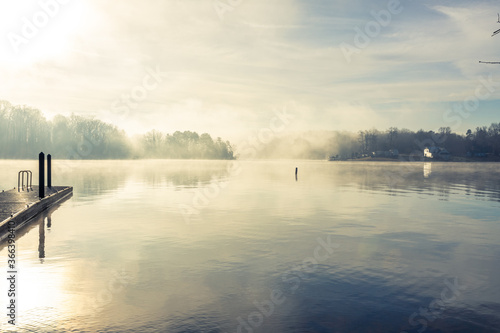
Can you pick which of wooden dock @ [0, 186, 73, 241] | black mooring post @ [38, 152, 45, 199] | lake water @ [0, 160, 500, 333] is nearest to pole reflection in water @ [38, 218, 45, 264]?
lake water @ [0, 160, 500, 333]

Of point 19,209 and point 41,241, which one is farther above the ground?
point 19,209

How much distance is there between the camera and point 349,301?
12.6 metres

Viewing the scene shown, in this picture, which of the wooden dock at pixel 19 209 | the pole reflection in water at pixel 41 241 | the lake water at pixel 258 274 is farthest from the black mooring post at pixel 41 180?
the pole reflection in water at pixel 41 241

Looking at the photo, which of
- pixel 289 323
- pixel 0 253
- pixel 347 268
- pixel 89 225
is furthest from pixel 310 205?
pixel 289 323

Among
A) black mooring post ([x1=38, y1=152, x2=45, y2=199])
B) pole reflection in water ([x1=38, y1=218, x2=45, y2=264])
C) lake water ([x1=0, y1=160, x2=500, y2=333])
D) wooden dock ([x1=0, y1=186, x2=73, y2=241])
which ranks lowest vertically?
pole reflection in water ([x1=38, y1=218, x2=45, y2=264])

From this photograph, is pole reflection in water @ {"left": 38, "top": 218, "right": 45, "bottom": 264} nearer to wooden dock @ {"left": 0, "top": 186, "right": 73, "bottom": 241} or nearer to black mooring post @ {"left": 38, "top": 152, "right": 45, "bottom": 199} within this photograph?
wooden dock @ {"left": 0, "top": 186, "right": 73, "bottom": 241}

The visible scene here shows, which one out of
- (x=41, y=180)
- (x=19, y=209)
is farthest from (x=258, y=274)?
(x=41, y=180)

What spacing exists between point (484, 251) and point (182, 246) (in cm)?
1417

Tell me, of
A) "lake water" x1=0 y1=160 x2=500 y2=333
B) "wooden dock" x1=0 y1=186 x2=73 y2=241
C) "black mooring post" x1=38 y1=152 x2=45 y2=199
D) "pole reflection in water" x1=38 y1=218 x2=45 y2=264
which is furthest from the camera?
"black mooring post" x1=38 y1=152 x2=45 y2=199

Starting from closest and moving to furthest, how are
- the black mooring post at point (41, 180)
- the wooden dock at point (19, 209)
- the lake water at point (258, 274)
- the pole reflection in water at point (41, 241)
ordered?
the lake water at point (258, 274) < the pole reflection in water at point (41, 241) < the wooden dock at point (19, 209) < the black mooring post at point (41, 180)

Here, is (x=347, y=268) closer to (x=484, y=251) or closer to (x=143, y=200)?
(x=484, y=251)

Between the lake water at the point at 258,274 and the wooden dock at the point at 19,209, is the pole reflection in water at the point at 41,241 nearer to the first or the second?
the lake water at the point at 258,274

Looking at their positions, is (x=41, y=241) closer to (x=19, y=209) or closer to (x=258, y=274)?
(x=19, y=209)

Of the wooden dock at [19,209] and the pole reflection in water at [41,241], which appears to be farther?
the wooden dock at [19,209]
